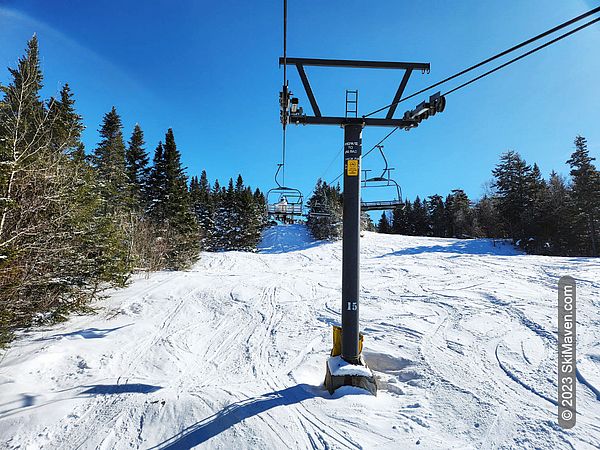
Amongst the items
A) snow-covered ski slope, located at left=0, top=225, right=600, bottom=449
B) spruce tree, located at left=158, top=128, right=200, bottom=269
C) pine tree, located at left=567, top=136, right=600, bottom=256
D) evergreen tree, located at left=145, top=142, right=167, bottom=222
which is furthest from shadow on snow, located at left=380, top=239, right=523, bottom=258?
evergreen tree, located at left=145, top=142, right=167, bottom=222

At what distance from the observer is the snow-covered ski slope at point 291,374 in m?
3.73

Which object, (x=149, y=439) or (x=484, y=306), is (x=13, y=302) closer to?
(x=149, y=439)

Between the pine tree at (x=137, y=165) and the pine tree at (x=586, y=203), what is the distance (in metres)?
41.3

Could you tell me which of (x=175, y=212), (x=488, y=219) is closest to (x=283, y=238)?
(x=175, y=212)

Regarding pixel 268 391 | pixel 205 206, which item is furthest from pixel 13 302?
pixel 205 206

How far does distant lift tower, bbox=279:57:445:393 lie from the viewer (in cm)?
463

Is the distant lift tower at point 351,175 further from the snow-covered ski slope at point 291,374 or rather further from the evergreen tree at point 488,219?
the evergreen tree at point 488,219

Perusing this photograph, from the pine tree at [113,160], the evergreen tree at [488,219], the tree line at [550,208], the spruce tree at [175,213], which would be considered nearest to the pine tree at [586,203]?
the tree line at [550,208]

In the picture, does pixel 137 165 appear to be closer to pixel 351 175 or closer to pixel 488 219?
pixel 351 175

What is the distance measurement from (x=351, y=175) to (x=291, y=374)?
3909 millimetres

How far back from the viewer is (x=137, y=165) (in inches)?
1134

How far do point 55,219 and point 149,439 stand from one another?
6605 millimetres

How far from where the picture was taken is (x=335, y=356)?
16.4 feet

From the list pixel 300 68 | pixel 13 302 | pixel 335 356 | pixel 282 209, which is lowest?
pixel 335 356
